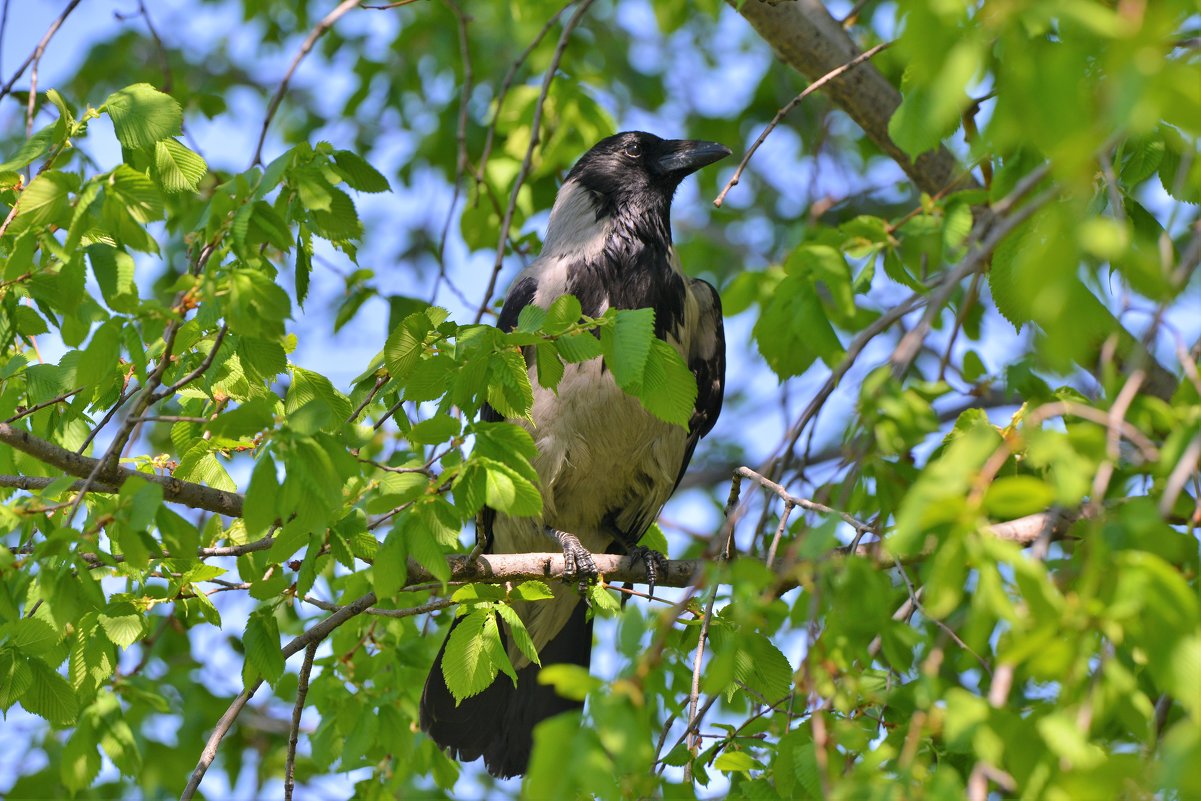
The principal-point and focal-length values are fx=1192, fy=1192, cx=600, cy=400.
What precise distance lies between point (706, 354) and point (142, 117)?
259cm

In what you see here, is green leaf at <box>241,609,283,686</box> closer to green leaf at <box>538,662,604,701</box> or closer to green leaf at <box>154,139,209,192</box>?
green leaf at <box>154,139,209,192</box>

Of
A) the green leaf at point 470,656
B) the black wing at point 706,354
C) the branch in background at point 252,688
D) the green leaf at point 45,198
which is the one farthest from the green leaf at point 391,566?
the black wing at point 706,354

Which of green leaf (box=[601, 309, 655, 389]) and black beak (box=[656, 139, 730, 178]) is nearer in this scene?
green leaf (box=[601, 309, 655, 389])

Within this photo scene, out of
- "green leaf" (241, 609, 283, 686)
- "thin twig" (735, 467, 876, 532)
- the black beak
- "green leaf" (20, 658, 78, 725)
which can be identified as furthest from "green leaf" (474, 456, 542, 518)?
the black beak

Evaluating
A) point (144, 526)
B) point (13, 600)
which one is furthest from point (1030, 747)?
point (13, 600)

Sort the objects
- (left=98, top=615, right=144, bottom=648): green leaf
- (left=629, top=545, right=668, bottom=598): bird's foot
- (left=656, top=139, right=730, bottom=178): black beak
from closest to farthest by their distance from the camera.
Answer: (left=98, top=615, right=144, bottom=648): green leaf < (left=629, top=545, right=668, bottom=598): bird's foot < (left=656, top=139, right=730, bottom=178): black beak

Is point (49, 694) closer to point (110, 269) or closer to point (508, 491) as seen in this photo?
point (110, 269)

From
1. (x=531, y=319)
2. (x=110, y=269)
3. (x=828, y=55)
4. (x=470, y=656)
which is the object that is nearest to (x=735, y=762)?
(x=470, y=656)

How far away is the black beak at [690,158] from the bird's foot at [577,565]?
168 centimetres

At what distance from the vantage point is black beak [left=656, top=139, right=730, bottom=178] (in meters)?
5.05

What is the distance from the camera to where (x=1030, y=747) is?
158 cm

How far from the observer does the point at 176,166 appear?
2822 millimetres

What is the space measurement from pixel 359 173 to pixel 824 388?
1251 millimetres

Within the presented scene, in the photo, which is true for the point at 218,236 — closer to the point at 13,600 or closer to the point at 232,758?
the point at 13,600
